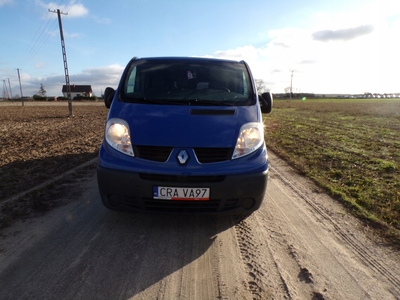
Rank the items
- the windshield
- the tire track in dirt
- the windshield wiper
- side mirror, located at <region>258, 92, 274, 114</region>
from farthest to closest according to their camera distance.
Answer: side mirror, located at <region>258, 92, 274, 114</region>
the windshield
the windshield wiper
the tire track in dirt

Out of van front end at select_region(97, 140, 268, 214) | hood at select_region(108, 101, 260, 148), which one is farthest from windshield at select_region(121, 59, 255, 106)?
van front end at select_region(97, 140, 268, 214)

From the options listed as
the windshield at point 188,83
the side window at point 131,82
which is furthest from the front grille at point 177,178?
the side window at point 131,82

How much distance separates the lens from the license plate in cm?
303

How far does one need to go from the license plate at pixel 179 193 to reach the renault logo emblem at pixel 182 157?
0.26 metres

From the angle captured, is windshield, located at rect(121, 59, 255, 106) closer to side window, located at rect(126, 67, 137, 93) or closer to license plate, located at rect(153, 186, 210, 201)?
side window, located at rect(126, 67, 137, 93)

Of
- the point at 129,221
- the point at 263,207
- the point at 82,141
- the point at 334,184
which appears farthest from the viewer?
the point at 82,141

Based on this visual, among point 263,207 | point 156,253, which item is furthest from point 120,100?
point 263,207

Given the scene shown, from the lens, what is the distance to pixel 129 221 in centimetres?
360

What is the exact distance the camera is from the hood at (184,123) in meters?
3.16

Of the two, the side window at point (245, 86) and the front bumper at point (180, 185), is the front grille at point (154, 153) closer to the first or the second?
the front bumper at point (180, 185)

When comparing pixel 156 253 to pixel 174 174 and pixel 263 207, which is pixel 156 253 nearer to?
pixel 174 174

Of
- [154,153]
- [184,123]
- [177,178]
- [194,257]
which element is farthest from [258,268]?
[184,123]

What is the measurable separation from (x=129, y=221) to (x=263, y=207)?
1746 mm

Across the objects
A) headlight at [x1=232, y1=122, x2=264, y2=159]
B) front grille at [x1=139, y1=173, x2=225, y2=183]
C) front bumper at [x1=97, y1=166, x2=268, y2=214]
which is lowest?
front bumper at [x1=97, y1=166, x2=268, y2=214]
